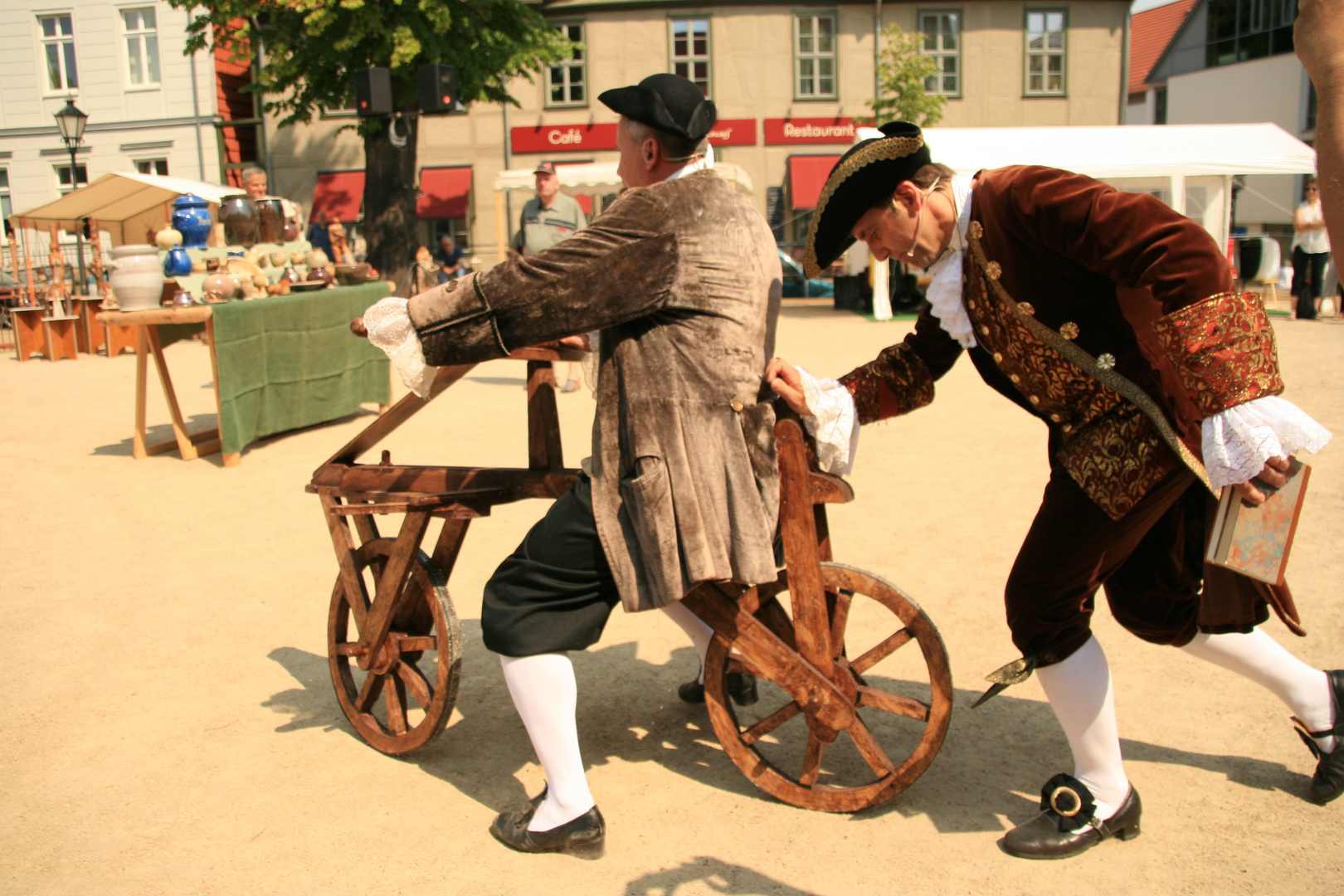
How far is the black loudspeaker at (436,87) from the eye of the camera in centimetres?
1257

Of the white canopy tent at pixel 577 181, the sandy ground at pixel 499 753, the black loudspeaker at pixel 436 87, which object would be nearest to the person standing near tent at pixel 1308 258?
the white canopy tent at pixel 577 181

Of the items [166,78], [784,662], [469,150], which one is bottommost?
[784,662]

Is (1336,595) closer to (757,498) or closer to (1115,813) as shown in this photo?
(1115,813)

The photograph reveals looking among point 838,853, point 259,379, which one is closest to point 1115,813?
point 838,853

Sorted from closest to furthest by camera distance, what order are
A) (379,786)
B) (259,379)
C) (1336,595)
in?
(379,786)
(1336,595)
(259,379)

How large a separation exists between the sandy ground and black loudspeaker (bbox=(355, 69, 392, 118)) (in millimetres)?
8137

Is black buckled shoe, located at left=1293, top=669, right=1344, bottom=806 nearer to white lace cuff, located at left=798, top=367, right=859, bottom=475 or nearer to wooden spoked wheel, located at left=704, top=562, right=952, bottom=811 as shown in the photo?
wooden spoked wheel, located at left=704, top=562, right=952, bottom=811

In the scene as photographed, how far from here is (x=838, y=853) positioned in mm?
2475

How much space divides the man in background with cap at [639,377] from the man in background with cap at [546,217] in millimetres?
6218

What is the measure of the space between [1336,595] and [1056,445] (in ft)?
7.14

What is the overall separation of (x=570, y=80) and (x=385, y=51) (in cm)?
1014

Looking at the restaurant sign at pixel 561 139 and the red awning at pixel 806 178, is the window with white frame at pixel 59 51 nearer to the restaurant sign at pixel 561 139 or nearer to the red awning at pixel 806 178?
the restaurant sign at pixel 561 139

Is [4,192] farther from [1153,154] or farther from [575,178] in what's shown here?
[1153,154]

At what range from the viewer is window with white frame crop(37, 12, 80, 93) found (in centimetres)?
2625
